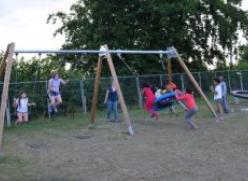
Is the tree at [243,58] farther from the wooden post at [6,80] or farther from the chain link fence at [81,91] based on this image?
the wooden post at [6,80]

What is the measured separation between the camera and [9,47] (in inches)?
571

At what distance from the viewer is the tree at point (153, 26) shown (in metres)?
37.2

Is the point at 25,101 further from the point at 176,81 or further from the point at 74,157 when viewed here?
the point at 176,81

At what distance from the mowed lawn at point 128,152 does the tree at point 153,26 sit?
18434mm

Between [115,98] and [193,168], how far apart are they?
1005cm

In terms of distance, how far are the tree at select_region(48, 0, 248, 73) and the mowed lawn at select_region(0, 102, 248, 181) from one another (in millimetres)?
18434

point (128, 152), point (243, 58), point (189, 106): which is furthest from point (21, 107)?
point (243, 58)

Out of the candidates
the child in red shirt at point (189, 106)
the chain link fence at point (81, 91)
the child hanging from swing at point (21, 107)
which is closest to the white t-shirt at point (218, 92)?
the child in red shirt at point (189, 106)

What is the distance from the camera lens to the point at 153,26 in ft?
126

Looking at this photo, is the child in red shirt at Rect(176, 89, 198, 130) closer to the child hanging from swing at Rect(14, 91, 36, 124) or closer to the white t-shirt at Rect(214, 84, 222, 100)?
the white t-shirt at Rect(214, 84, 222, 100)

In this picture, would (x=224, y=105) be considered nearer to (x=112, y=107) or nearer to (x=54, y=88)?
(x=112, y=107)

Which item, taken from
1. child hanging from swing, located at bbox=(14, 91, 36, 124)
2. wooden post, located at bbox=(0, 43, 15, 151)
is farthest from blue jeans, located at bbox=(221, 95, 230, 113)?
wooden post, located at bbox=(0, 43, 15, 151)

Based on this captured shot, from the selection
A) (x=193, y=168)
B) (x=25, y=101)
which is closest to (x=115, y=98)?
(x=25, y=101)

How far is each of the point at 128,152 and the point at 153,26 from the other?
26041 mm
